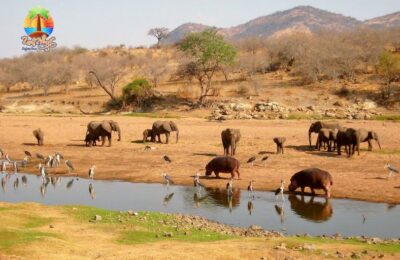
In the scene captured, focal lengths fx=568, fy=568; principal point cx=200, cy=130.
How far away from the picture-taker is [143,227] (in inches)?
644

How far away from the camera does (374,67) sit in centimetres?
6881

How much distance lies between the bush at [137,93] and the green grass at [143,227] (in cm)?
4476

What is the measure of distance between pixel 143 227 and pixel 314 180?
817 centimetres

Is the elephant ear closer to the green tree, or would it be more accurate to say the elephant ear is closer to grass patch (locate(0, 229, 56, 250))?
grass patch (locate(0, 229, 56, 250))

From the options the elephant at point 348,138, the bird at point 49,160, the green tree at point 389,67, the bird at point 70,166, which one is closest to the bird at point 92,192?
the bird at point 70,166

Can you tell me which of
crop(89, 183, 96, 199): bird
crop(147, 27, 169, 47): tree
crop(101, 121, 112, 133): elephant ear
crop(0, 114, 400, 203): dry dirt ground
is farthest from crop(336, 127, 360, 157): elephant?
crop(147, 27, 169, 47): tree

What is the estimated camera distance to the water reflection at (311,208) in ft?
62.3

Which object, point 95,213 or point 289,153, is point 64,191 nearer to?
point 95,213

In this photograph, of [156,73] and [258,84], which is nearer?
[258,84]

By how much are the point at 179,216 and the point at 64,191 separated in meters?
7.78

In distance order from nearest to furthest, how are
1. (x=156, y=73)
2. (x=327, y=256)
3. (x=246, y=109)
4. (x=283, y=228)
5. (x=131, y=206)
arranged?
1. (x=327, y=256)
2. (x=283, y=228)
3. (x=131, y=206)
4. (x=246, y=109)
5. (x=156, y=73)

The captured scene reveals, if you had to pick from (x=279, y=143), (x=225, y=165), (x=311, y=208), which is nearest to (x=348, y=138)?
(x=279, y=143)

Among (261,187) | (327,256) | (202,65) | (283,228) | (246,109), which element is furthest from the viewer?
(202,65)

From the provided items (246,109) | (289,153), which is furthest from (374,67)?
(289,153)
